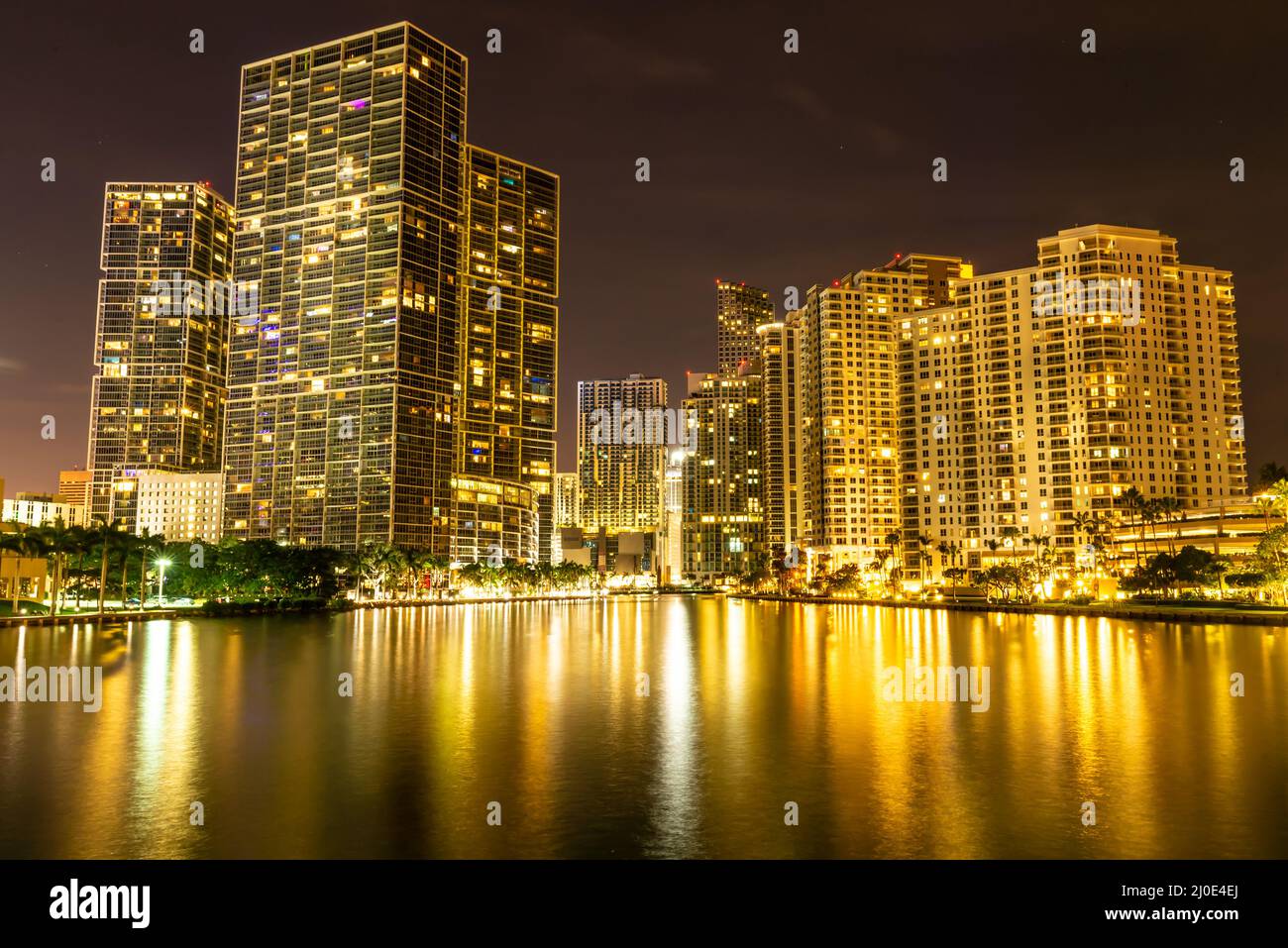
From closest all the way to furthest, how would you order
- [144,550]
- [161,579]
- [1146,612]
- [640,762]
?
[640,762] < [1146,612] < [144,550] < [161,579]

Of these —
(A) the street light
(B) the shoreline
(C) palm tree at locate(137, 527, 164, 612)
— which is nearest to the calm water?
(B) the shoreline

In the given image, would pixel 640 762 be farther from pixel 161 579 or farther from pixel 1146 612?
pixel 161 579

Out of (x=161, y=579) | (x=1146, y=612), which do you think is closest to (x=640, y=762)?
(x=1146, y=612)

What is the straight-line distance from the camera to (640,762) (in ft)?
116

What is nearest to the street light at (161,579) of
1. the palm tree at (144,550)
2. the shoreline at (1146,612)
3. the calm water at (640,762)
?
the palm tree at (144,550)

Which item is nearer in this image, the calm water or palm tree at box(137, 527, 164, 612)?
the calm water

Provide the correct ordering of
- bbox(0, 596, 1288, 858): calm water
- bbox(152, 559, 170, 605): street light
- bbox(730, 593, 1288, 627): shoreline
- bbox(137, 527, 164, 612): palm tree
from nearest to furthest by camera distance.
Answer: bbox(0, 596, 1288, 858): calm water, bbox(730, 593, 1288, 627): shoreline, bbox(137, 527, 164, 612): palm tree, bbox(152, 559, 170, 605): street light

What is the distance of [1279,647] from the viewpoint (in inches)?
3231

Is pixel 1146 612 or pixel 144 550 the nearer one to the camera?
pixel 1146 612

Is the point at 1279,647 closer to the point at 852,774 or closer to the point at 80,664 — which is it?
the point at 852,774

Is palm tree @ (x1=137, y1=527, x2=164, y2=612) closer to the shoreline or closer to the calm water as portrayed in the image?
the calm water

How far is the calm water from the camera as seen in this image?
83.3 feet
